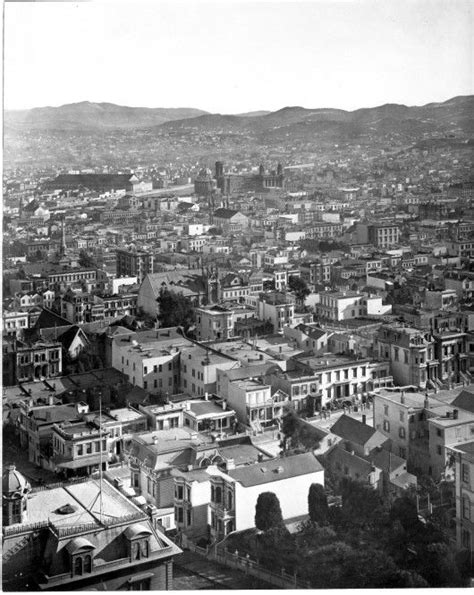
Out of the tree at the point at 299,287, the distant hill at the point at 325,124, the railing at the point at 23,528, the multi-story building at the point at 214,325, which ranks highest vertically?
the distant hill at the point at 325,124

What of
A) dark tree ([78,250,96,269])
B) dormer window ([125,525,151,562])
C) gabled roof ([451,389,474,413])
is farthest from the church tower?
dark tree ([78,250,96,269])

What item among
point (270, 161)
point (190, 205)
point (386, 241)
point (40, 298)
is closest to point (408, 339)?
point (40, 298)

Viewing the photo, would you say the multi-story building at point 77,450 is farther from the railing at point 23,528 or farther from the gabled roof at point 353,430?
the railing at point 23,528

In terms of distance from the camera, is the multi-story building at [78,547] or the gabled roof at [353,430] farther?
the gabled roof at [353,430]

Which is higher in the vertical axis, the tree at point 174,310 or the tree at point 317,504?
the tree at point 174,310

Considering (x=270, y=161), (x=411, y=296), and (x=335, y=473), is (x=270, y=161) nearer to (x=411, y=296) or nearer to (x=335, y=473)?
(x=411, y=296)

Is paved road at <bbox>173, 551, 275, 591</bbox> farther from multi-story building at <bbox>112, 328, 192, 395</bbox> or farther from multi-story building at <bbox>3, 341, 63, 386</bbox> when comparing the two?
multi-story building at <bbox>3, 341, 63, 386</bbox>

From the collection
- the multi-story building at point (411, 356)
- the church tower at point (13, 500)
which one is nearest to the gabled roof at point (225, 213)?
the multi-story building at point (411, 356)
